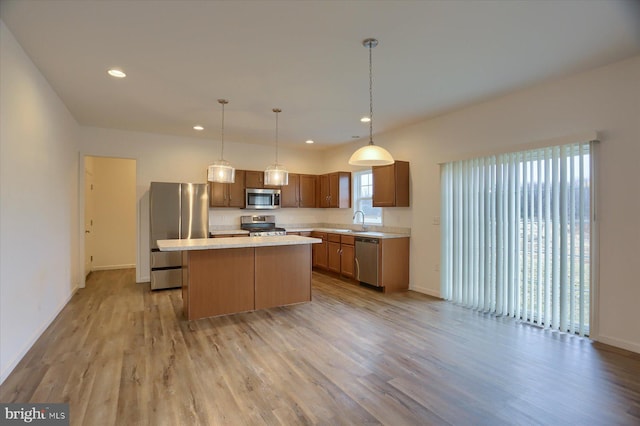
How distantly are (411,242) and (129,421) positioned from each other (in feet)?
14.4

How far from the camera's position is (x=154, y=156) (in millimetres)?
5906

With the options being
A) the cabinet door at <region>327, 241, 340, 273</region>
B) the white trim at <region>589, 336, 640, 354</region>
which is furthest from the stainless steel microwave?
the white trim at <region>589, 336, 640, 354</region>

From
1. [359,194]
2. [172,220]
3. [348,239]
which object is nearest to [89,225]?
[172,220]

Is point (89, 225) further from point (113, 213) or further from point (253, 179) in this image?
point (253, 179)

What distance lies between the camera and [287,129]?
5605 mm

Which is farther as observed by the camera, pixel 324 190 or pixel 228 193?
pixel 324 190

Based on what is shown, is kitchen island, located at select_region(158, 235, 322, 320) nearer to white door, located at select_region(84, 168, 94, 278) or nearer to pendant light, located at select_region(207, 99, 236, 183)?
pendant light, located at select_region(207, 99, 236, 183)

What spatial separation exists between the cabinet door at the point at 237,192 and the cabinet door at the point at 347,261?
7.43ft

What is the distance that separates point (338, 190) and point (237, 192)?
6.87ft

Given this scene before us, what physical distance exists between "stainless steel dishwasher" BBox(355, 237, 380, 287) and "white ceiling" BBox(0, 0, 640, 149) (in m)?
2.15

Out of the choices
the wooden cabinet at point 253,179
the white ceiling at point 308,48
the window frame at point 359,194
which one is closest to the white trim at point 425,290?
the window frame at point 359,194

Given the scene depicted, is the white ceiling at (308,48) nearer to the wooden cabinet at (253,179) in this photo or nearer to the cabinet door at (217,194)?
the cabinet door at (217,194)

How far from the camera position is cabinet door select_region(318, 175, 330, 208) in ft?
23.3

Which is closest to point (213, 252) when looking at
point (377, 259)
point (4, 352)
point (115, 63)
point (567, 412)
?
point (4, 352)
